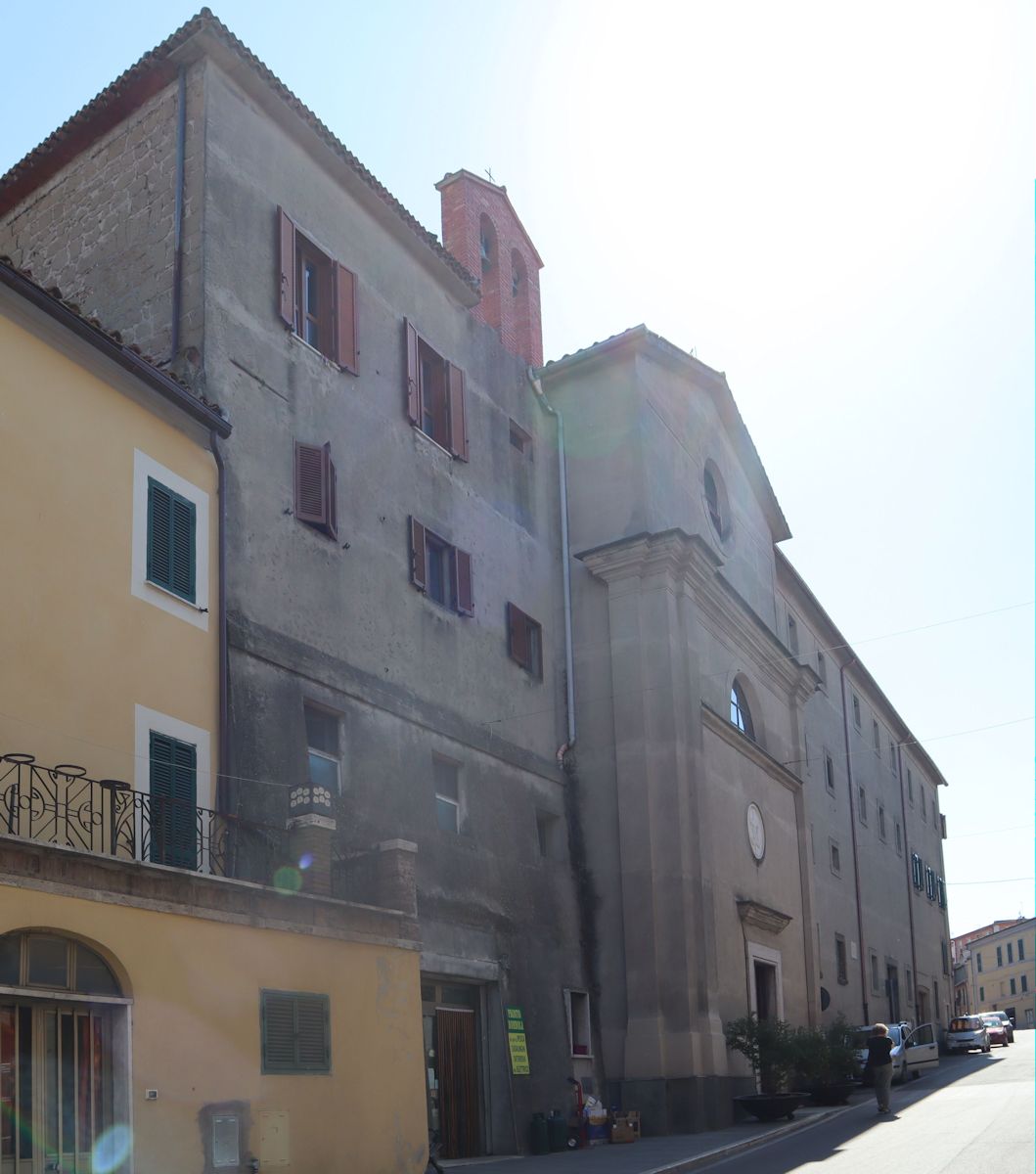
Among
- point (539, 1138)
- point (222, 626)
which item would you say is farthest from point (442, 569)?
point (539, 1138)

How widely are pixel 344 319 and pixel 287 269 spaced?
1251 millimetres

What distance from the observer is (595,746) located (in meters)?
24.2

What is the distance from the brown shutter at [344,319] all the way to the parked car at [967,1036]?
34.6 meters

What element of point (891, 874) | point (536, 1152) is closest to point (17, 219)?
point (536, 1152)

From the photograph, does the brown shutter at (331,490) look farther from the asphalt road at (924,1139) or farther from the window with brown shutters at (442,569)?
the asphalt road at (924,1139)

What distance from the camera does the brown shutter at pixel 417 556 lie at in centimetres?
1995

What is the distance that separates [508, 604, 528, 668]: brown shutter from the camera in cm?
2281

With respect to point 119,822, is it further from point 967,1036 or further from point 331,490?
point 967,1036

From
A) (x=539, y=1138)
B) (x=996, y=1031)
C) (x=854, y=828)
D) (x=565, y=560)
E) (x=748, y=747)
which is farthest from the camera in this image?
(x=996, y=1031)

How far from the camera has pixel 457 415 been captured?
2230 centimetres

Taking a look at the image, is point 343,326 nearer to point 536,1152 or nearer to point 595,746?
point 595,746

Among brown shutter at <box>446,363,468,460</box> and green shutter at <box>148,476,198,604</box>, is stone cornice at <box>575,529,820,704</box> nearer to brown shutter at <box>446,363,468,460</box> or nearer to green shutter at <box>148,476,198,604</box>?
brown shutter at <box>446,363,468,460</box>

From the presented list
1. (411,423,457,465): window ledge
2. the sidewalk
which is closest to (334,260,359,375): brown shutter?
(411,423,457,465): window ledge

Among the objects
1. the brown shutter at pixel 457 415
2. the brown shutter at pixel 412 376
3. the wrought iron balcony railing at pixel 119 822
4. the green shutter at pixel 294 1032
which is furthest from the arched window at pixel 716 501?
the green shutter at pixel 294 1032
